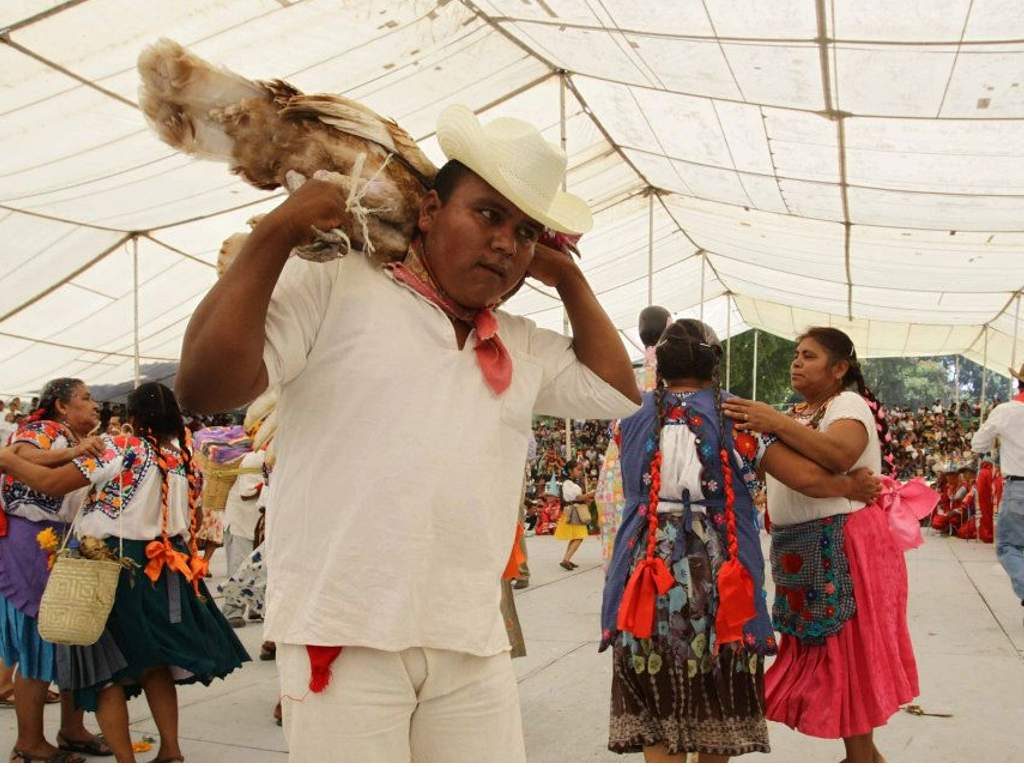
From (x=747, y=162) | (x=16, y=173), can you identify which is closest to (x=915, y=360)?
(x=747, y=162)

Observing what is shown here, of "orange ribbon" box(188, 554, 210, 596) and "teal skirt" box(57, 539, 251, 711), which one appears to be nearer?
"teal skirt" box(57, 539, 251, 711)

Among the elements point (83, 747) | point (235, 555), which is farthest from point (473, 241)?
point (235, 555)

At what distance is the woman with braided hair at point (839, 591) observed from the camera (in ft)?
11.1

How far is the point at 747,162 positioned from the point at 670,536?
6709mm

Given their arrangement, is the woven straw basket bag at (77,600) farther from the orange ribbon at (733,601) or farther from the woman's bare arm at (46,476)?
the orange ribbon at (733,601)

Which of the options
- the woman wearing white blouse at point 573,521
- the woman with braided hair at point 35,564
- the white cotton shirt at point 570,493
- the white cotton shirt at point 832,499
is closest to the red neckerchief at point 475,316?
the white cotton shirt at point 832,499

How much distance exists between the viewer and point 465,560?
1.63 m

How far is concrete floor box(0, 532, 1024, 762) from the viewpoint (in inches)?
164

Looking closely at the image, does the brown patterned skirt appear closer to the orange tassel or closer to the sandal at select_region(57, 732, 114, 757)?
the orange tassel

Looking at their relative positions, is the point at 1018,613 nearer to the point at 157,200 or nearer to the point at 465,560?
the point at 465,560

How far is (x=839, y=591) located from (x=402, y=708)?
227cm

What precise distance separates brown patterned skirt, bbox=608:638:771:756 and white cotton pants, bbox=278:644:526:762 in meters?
1.51

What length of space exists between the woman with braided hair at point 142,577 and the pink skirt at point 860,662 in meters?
2.38

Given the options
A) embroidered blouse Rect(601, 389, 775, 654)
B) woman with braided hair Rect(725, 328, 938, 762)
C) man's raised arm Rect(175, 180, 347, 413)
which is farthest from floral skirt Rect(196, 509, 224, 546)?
man's raised arm Rect(175, 180, 347, 413)
